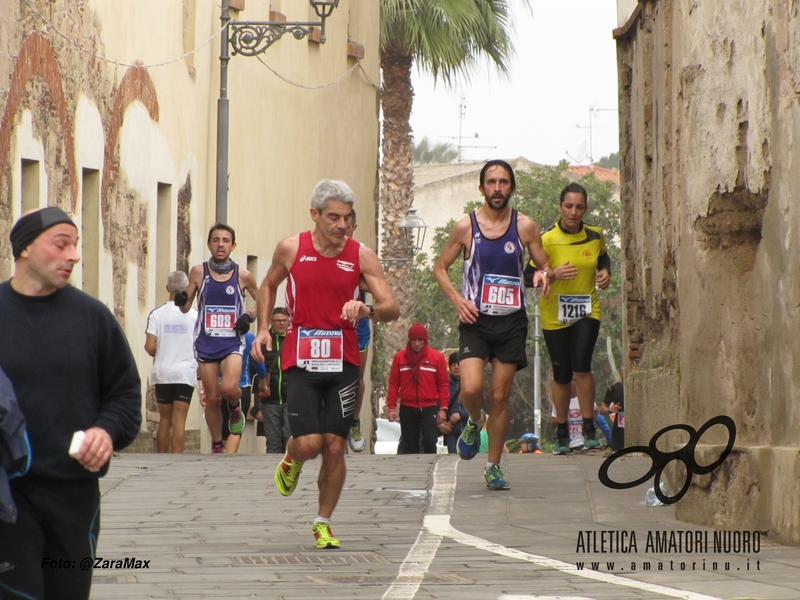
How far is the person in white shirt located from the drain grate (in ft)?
23.3

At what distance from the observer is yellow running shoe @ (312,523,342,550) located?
7.83m

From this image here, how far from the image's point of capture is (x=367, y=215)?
1176 inches

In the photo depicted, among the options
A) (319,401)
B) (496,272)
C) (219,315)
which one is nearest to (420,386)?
(219,315)

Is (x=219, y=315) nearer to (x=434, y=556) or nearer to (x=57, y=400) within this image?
(x=434, y=556)

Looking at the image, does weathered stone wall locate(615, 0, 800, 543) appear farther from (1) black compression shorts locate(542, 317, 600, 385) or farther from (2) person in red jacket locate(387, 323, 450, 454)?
(2) person in red jacket locate(387, 323, 450, 454)

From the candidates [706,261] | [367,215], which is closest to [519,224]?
[706,261]

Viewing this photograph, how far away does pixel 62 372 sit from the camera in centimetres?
495

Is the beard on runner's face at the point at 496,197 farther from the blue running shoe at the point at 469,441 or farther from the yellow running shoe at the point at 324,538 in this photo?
the yellow running shoe at the point at 324,538

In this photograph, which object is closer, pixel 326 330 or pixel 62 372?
pixel 62 372

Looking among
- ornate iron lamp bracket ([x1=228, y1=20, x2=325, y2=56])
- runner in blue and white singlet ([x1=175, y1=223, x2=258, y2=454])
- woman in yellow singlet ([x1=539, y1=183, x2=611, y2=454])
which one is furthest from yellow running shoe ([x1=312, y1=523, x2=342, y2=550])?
ornate iron lamp bracket ([x1=228, y1=20, x2=325, y2=56])

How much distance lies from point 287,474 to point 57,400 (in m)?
3.47

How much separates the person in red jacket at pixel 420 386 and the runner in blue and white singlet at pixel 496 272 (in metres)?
6.81

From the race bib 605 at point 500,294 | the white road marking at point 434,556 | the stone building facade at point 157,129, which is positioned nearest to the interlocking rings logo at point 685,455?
the white road marking at point 434,556

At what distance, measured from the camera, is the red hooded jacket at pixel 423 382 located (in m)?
17.0
